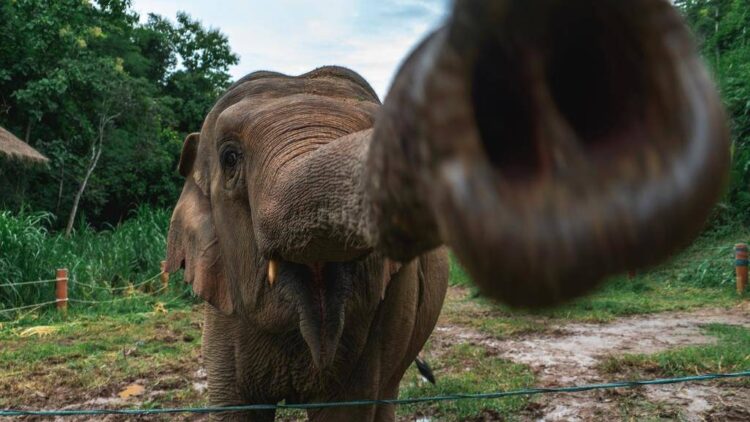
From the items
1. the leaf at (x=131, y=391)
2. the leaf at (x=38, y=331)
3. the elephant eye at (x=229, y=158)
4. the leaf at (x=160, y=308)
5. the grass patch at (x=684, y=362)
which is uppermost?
the elephant eye at (x=229, y=158)

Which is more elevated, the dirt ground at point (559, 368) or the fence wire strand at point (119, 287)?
the fence wire strand at point (119, 287)

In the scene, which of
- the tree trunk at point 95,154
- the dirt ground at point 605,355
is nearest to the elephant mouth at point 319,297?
the dirt ground at point 605,355

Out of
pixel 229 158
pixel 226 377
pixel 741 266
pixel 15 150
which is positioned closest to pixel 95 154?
pixel 15 150

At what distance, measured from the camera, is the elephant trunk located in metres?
0.72

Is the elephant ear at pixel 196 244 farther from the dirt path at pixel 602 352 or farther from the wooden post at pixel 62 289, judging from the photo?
the wooden post at pixel 62 289

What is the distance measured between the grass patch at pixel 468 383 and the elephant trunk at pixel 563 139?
13.8 ft

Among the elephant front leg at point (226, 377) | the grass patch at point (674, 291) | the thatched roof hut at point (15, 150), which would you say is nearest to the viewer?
the elephant front leg at point (226, 377)

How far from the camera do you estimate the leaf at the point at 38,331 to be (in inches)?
327

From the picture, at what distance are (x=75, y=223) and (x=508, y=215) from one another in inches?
805

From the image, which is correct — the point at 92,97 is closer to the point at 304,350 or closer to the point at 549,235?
the point at 304,350

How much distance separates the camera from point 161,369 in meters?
6.61

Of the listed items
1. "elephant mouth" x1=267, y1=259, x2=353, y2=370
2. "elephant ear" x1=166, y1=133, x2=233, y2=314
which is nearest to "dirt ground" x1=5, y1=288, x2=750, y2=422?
"elephant ear" x1=166, y1=133, x2=233, y2=314

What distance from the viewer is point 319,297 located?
93.0 inches

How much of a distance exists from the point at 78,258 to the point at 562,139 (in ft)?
38.9
